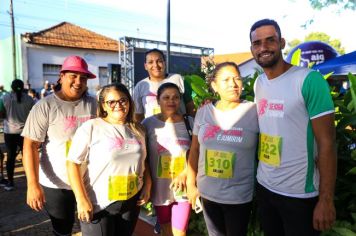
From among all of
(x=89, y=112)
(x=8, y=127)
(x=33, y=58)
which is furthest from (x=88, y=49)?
(x=89, y=112)

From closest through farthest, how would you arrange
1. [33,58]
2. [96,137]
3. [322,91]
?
[322,91] → [96,137] → [33,58]

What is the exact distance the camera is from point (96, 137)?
222 cm

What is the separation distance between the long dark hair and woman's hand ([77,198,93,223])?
14.0ft

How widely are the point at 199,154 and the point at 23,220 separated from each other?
3158 millimetres

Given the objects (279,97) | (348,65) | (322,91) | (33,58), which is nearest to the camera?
(322,91)

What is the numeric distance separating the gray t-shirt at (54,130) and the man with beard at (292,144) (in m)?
1.40

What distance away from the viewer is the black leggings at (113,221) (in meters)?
2.25

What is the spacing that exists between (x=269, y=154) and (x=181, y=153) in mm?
839

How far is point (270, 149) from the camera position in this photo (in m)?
1.96

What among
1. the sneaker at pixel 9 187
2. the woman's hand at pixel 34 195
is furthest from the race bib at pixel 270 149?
the sneaker at pixel 9 187

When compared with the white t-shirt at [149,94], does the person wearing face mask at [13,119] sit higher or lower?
lower

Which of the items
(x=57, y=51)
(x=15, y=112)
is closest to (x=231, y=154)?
(x=15, y=112)

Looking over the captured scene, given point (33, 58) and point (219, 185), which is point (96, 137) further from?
point (33, 58)

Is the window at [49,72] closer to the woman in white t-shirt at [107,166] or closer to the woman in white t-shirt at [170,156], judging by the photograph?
the woman in white t-shirt at [170,156]
